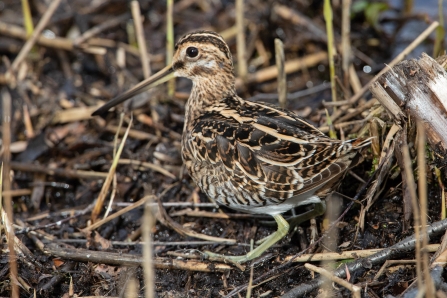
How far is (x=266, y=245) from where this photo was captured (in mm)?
3986

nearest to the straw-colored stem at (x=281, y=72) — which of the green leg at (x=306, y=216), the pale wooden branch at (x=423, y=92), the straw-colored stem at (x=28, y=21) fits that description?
the green leg at (x=306, y=216)

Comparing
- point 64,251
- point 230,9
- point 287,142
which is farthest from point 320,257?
point 230,9

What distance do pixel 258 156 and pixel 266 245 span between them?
24.4 inches

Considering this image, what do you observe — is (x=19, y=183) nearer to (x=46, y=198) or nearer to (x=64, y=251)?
(x=46, y=198)

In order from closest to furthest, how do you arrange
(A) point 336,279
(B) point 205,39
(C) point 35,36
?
(A) point 336,279 → (B) point 205,39 → (C) point 35,36

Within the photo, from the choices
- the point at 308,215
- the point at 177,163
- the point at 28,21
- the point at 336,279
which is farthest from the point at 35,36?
the point at 336,279

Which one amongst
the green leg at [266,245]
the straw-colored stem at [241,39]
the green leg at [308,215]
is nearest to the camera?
the green leg at [266,245]

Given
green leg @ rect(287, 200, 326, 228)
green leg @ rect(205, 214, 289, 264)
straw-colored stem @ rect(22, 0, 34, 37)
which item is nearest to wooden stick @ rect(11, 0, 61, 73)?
straw-colored stem @ rect(22, 0, 34, 37)

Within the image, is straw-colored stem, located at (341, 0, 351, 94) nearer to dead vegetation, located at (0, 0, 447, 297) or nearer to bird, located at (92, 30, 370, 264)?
dead vegetation, located at (0, 0, 447, 297)

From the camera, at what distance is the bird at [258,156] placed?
144 inches

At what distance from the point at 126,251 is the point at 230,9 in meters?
3.14

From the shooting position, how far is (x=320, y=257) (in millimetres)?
3730

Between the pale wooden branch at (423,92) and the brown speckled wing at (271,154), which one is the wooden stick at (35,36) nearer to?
the brown speckled wing at (271,154)

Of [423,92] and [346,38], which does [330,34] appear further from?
[423,92]
